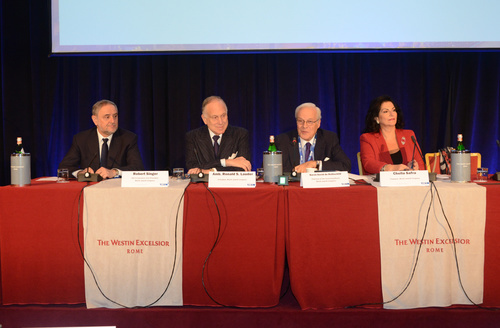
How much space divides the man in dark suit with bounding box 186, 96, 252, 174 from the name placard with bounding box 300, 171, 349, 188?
3.14 ft

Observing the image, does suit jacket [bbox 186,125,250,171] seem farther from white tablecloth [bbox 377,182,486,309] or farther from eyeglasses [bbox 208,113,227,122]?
white tablecloth [bbox 377,182,486,309]

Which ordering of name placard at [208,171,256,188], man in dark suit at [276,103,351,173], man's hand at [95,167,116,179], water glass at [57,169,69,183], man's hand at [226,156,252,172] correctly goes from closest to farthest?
1. name placard at [208,171,256,188]
2. water glass at [57,169,69,183]
3. man's hand at [95,167,116,179]
4. man's hand at [226,156,252,172]
5. man in dark suit at [276,103,351,173]

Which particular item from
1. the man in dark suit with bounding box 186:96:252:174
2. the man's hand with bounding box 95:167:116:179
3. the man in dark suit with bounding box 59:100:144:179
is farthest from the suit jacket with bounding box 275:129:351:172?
the man's hand with bounding box 95:167:116:179

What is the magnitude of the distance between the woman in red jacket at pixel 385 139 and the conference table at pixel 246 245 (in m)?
1.04

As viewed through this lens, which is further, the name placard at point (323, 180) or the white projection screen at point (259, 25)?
the white projection screen at point (259, 25)

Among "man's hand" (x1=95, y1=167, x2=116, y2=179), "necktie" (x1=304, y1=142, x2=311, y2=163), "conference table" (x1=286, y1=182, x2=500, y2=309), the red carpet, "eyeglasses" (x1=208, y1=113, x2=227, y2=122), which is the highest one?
"eyeglasses" (x1=208, y1=113, x2=227, y2=122)

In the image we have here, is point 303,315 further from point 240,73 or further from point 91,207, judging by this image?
point 240,73

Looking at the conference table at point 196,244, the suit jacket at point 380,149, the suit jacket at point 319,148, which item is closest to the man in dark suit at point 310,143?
the suit jacket at point 319,148

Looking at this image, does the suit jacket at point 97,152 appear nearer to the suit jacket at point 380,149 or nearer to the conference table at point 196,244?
the conference table at point 196,244

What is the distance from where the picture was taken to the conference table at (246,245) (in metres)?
2.13

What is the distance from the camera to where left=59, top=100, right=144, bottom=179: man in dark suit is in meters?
3.15

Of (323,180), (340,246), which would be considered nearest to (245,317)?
(340,246)

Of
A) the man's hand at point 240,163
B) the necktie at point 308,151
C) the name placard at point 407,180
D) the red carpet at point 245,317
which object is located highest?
the necktie at point 308,151

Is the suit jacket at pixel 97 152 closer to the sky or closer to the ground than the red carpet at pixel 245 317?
closer to the sky
